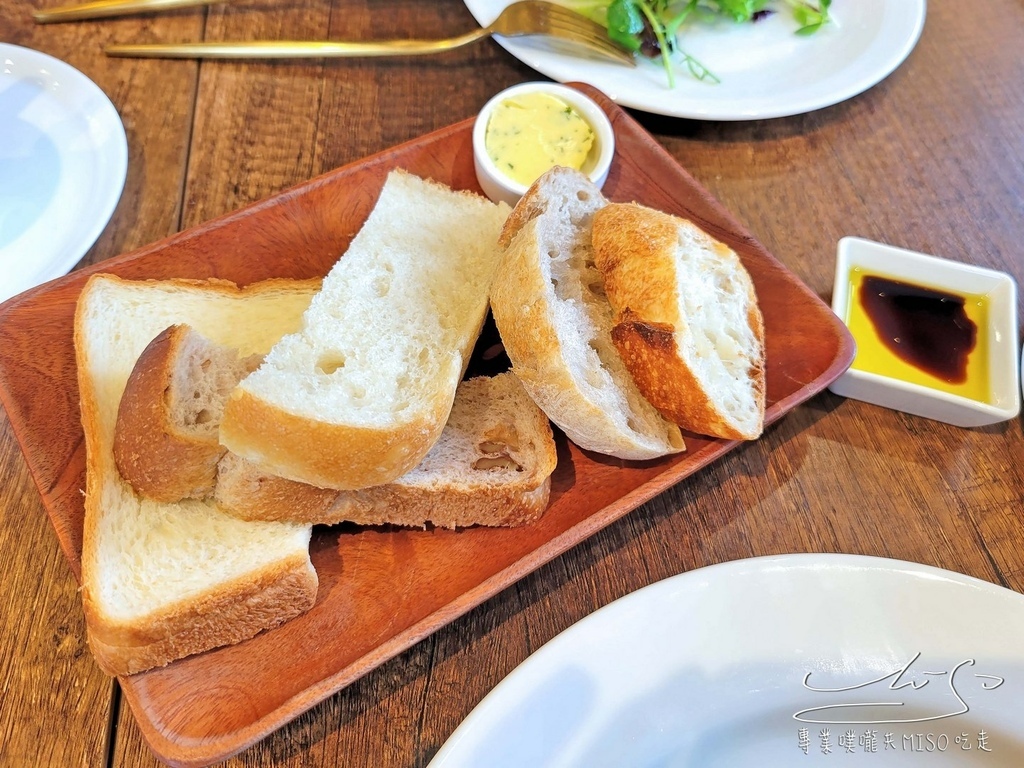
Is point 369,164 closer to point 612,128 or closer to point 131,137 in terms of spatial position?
point 612,128

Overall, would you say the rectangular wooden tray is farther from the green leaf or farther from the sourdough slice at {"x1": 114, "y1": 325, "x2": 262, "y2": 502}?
the green leaf

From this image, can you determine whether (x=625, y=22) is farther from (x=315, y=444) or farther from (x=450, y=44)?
(x=315, y=444)

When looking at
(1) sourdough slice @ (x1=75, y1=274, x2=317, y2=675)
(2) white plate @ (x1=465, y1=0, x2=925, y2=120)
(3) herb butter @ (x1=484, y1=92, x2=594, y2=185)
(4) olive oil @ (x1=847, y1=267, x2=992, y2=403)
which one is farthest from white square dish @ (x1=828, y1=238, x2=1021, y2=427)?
(1) sourdough slice @ (x1=75, y1=274, x2=317, y2=675)

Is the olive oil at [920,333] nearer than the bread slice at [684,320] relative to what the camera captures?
No

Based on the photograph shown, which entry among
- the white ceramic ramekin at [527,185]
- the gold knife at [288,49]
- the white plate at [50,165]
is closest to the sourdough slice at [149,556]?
the white plate at [50,165]

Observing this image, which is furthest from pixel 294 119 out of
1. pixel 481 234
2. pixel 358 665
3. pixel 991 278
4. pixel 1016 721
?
pixel 1016 721

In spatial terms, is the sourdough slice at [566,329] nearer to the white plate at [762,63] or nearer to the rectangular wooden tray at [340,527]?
the rectangular wooden tray at [340,527]

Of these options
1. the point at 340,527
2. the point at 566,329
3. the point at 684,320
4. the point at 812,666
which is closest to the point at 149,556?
the point at 340,527
